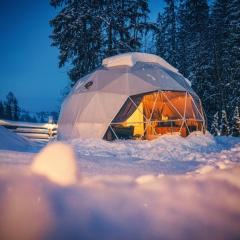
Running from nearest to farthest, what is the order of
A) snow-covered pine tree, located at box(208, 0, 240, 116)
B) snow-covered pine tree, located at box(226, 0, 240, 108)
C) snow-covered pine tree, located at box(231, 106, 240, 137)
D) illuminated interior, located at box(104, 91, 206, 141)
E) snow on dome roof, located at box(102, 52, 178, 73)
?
illuminated interior, located at box(104, 91, 206, 141) < snow on dome roof, located at box(102, 52, 178, 73) < snow-covered pine tree, located at box(231, 106, 240, 137) < snow-covered pine tree, located at box(226, 0, 240, 108) < snow-covered pine tree, located at box(208, 0, 240, 116)

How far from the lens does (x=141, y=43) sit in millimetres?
19609

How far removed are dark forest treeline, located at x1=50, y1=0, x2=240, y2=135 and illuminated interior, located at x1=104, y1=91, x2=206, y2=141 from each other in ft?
14.5

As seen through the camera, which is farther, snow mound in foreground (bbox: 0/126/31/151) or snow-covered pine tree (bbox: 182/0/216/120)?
snow-covered pine tree (bbox: 182/0/216/120)

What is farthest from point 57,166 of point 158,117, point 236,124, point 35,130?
point 236,124

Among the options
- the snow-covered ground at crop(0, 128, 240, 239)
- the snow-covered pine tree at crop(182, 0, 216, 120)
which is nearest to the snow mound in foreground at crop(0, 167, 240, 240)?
the snow-covered ground at crop(0, 128, 240, 239)

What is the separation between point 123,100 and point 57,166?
7.18 metres

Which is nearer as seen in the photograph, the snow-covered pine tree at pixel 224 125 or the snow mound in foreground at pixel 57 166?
the snow mound in foreground at pixel 57 166

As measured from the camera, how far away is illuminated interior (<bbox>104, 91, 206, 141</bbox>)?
1045 centimetres

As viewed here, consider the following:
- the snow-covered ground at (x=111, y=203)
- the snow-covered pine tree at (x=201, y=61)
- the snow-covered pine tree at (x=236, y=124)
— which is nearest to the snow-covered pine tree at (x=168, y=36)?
the snow-covered pine tree at (x=201, y=61)

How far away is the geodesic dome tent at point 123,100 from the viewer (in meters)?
10.3

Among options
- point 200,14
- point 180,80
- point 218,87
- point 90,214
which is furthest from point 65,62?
point 90,214

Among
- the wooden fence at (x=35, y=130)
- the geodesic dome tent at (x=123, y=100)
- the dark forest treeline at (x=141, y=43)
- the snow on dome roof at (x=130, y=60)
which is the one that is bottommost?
the wooden fence at (x=35, y=130)

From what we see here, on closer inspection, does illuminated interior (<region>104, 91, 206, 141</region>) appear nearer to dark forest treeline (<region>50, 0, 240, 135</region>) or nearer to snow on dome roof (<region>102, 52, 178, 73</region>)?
snow on dome roof (<region>102, 52, 178, 73</region>)

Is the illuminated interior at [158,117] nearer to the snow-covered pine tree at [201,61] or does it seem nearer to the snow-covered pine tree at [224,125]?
the snow-covered pine tree at [224,125]
